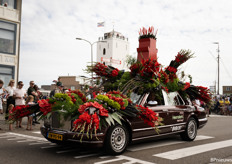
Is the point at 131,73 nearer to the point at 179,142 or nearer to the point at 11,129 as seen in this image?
the point at 179,142

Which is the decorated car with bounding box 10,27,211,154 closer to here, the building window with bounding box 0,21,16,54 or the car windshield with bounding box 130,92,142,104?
the car windshield with bounding box 130,92,142,104

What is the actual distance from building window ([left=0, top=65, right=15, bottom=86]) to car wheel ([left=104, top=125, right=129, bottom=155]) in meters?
16.1

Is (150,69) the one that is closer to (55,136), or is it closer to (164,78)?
(164,78)

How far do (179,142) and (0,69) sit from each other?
A: 15992mm

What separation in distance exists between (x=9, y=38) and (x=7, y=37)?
178 mm

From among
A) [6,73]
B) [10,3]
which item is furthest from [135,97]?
[10,3]

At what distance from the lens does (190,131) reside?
26.0 ft

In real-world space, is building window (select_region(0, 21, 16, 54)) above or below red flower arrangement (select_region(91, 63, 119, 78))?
above

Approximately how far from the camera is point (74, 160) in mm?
5207

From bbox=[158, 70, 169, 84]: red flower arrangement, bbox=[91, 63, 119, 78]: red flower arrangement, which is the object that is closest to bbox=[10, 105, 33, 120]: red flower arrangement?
bbox=[91, 63, 119, 78]: red flower arrangement

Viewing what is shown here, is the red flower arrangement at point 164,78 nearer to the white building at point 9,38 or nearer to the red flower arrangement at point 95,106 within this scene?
the red flower arrangement at point 95,106

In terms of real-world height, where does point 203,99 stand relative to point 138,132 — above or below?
above

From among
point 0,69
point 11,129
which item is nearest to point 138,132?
point 11,129

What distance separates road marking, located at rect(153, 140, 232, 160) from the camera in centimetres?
586
